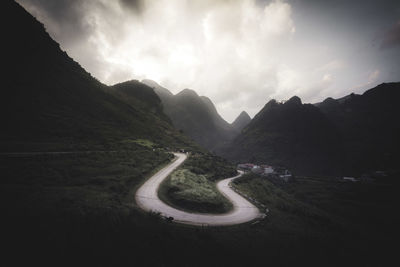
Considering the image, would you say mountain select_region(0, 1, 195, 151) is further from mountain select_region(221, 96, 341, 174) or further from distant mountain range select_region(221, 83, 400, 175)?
distant mountain range select_region(221, 83, 400, 175)

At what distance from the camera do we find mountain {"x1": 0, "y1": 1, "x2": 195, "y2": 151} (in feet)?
155

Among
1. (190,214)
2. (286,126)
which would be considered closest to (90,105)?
(190,214)

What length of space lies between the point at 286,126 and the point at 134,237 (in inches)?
8240

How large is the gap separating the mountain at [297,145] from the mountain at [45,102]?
113508 mm

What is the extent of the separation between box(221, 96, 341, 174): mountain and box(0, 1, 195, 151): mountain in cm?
11351

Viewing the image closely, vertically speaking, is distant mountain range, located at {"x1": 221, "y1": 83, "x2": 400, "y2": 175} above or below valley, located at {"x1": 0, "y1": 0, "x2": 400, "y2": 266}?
above

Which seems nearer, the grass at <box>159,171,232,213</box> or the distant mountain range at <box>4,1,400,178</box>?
the grass at <box>159,171,232,213</box>

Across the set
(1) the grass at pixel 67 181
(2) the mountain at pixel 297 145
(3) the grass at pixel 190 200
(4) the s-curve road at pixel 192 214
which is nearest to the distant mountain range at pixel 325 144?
(2) the mountain at pixel 297 145

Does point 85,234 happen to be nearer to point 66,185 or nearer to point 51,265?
point 51,265

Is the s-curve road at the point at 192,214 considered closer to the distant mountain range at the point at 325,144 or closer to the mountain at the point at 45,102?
the mountain at the point at 45,102

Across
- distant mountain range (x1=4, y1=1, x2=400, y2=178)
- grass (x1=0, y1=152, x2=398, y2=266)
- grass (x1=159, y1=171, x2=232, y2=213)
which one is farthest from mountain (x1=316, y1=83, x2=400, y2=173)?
grass (x1=159, y1=171, x2=232, y2=213)

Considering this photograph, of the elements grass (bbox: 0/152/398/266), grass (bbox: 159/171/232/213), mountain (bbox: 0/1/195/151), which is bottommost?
grass (bbox: 0/152/398/266)

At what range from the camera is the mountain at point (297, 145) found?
493 feet

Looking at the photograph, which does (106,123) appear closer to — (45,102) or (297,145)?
(45,102)
